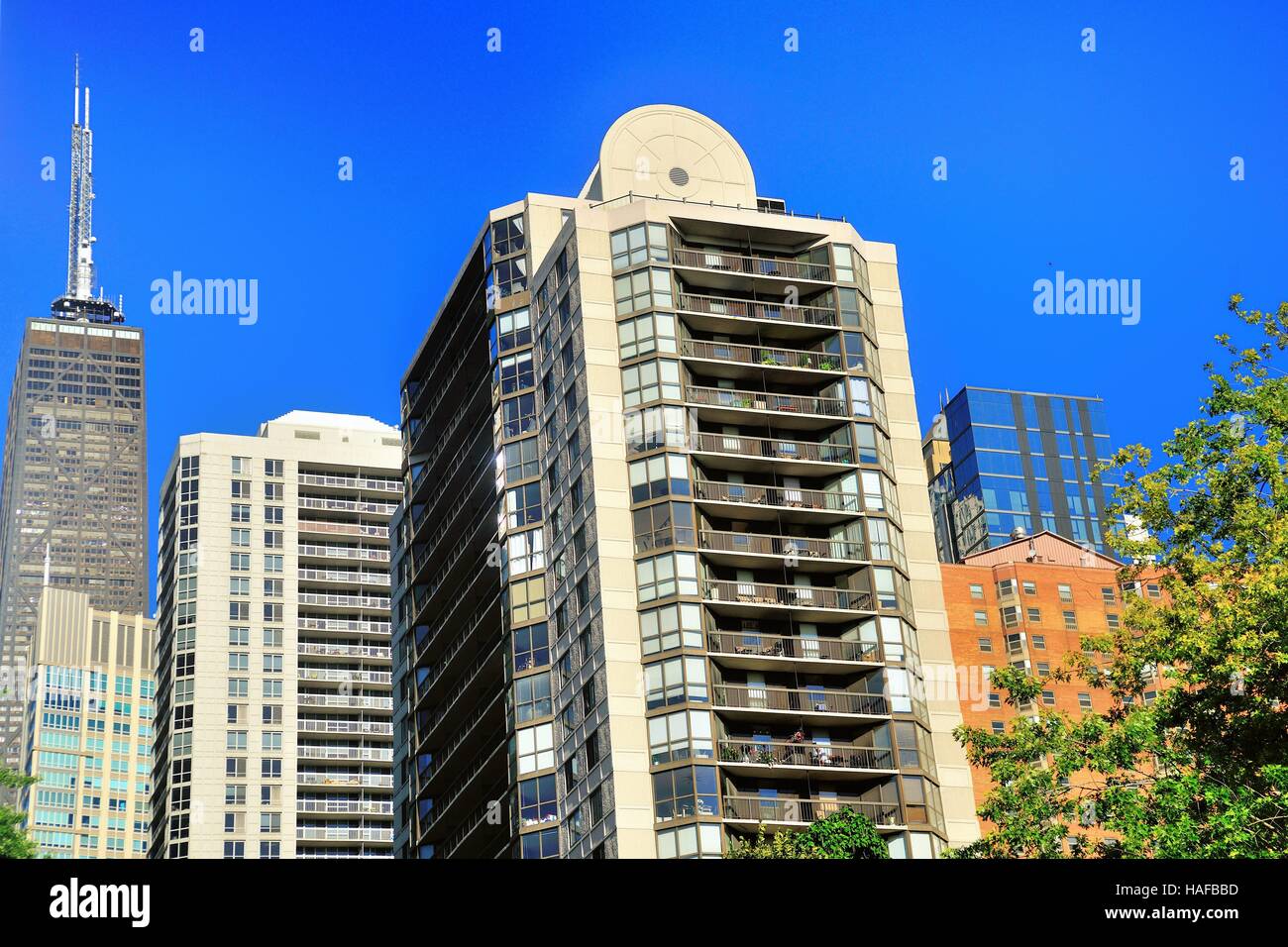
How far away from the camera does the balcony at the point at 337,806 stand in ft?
524

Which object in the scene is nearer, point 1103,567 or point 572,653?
point 572,653

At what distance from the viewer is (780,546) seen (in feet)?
325

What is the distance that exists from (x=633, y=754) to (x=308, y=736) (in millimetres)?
79646

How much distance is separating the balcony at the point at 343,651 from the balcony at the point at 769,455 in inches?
2936

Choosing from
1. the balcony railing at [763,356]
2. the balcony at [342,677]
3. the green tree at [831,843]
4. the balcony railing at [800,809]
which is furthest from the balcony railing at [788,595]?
the balcony at [342,677]

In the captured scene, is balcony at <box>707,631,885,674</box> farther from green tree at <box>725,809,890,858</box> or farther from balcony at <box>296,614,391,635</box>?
balcony at <box>296,614,391,635</box>

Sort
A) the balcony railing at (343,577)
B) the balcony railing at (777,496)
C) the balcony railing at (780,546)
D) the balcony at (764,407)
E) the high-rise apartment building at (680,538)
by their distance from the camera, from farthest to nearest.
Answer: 1. the balcony railing at (343,577)
2. the balcony at (764,407)
3. the balcony railing at (777,496)
4. the balcony railing at (780,546)
5. the high-rise apartment building at (680,538)

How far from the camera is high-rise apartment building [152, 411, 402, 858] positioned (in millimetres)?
159375

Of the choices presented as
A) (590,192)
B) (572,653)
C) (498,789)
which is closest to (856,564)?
(572,653)

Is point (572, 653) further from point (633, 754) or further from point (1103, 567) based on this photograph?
point (1103, 567)

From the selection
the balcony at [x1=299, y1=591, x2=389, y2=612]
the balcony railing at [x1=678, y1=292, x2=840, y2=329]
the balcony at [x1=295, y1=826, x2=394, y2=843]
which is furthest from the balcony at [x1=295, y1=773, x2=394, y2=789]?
the balcony railing at [x1=678, y1=292, x2=840, y2=329]

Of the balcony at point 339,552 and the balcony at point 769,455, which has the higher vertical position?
the balcony at point 339,552

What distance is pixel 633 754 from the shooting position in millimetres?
90312

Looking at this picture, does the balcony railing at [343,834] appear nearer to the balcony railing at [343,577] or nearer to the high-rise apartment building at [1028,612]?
the balcony railing at [343,577]
